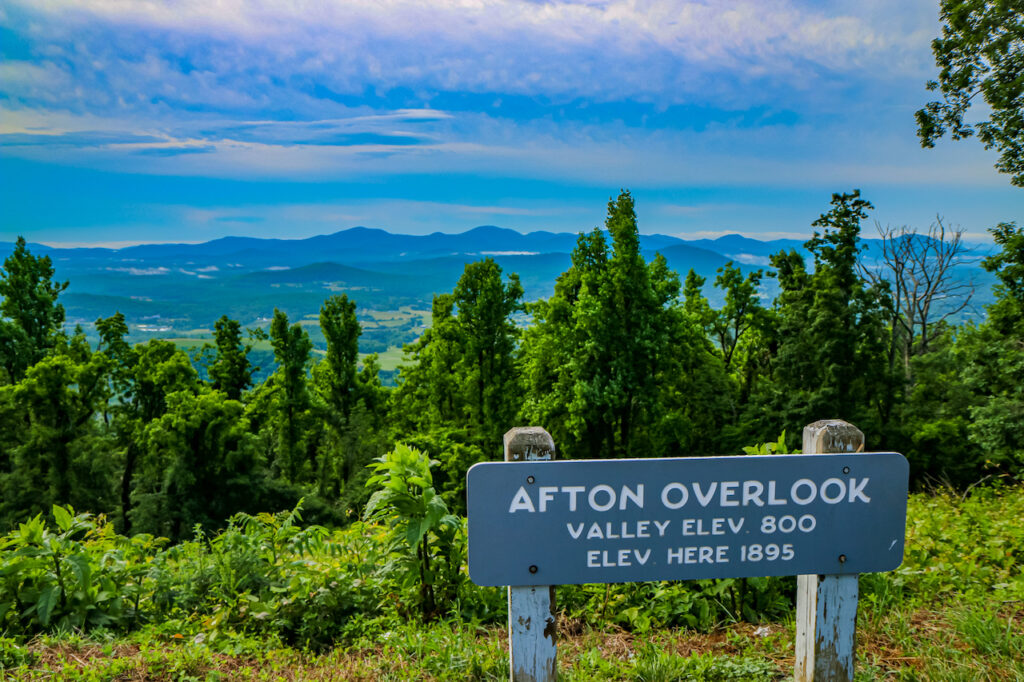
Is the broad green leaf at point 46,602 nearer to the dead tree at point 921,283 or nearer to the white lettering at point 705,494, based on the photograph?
the white lettering at point 705,494

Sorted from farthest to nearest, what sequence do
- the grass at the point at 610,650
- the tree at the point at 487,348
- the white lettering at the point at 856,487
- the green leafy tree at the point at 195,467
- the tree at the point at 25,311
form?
the tree at the point at 25,311, the tree at the point at 487,348, the green leafy tree at the point at 195,467, the grass at the point at 610,650, the white lettering at the point at 856,487

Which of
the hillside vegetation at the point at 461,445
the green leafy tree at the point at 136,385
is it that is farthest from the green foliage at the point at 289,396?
the green leafy tree at the point at 136,385

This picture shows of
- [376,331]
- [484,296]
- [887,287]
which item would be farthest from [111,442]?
[376,331]

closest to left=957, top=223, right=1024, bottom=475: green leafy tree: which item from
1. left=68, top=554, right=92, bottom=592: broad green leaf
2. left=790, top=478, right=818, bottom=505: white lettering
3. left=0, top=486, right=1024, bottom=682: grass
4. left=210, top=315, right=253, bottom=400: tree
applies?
left=0, top=486, right=1024, bottom=682: grass

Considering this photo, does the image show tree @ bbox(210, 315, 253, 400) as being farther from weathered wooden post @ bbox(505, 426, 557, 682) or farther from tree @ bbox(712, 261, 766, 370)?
weathered wooden post @ bbox(505, 426, 557, 682)

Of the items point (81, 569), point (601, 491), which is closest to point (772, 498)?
point (601, 491)

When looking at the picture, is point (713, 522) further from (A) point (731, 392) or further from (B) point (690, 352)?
(A) point (731, 392)

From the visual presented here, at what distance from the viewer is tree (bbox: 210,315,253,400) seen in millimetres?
32188

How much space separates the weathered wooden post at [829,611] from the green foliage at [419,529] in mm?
1996

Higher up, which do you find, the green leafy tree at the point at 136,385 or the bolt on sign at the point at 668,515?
the bolt on sign at the point at 668,515

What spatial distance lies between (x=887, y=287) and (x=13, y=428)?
1339 inches

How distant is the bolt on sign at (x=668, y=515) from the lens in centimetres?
282

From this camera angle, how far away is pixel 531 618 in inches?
116

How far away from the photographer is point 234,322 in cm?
3334
